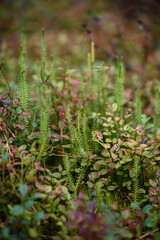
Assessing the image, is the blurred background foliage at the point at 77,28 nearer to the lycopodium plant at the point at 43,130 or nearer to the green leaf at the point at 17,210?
the lycopodium plant at the point at 43,130

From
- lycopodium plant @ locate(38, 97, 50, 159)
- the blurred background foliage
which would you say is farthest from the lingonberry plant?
the blurred background foliage

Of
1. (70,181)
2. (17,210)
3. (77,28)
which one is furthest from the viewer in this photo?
(77,28)

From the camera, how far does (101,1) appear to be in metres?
5.27

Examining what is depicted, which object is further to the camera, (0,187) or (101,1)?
(101,1)

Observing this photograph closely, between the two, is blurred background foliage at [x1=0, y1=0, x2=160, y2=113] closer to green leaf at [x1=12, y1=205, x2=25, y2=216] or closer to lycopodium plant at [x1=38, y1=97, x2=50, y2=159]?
lycopodium plant at [x1=38, y1=97, x2=50, y2=159]

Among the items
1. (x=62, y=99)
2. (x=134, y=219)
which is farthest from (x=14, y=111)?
(x=134, y=219)

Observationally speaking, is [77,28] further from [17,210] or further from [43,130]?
[17,210]

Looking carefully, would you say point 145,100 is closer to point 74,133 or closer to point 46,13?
point 74,133

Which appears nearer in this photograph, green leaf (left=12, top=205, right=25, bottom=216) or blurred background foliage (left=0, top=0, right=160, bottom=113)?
green leaf (left=12, top=205, right=25, bottom=216)

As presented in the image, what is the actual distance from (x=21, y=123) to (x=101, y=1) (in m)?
4.97

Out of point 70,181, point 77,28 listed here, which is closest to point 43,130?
point 70,181

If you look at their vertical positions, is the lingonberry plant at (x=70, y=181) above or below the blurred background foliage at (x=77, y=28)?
below

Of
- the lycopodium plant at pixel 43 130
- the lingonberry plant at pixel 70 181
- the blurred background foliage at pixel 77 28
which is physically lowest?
the lingonberry plant at pixel 70 181

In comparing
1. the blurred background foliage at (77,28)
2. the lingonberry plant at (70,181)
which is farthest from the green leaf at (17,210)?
the blurred background foliage at (77,28)
